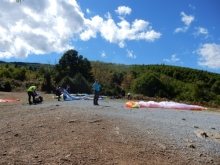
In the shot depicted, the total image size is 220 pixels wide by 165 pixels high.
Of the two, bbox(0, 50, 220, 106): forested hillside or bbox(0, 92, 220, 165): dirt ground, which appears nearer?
bbox(0, 92, 220, 165): dirt ground

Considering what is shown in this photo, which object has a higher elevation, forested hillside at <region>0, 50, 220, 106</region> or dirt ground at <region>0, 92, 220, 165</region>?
forested hillside at <region>0, 50, 220, 106</region>

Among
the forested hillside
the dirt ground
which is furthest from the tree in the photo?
the dirt ground

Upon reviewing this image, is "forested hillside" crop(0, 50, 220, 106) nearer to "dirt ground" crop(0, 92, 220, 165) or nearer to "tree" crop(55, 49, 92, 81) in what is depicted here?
"tree" crop(55, 49, 92, 81)

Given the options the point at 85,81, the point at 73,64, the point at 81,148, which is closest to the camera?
the point at 81,148

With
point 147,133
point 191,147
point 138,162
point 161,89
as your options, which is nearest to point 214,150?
point 191,147

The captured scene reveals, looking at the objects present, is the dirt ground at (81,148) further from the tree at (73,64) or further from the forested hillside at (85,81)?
the tree at (73,64)

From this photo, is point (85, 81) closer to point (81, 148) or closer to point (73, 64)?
point (73, 64)

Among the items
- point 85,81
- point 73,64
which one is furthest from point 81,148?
point 73,64

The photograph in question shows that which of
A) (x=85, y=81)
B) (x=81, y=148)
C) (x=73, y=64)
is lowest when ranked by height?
(x=81, y=148)

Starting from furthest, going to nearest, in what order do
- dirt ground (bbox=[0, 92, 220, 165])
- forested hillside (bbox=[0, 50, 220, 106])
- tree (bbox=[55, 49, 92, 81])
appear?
tree (bbox=[55, 49, 92, 81]) → forested hillside (bbox=[0, 50, 220, 106]) → dirt ground (bbox=[0, 92, 220, 165])

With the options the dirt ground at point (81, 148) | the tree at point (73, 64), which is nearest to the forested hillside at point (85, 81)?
the tree at point (73, 64)

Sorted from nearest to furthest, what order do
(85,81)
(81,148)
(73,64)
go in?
(81,148) → (85,81) → (73,64)

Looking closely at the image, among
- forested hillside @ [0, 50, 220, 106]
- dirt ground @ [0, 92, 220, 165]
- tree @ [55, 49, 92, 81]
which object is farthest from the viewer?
tree @ [55, 49, 92, 81]

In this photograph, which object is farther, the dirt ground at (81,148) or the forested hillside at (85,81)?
the forested hillside at (85,81)
